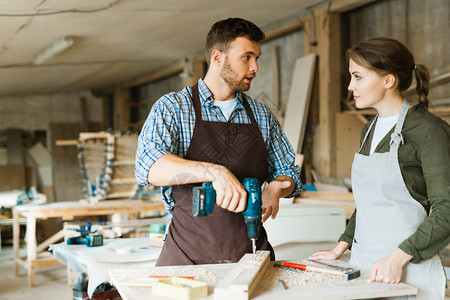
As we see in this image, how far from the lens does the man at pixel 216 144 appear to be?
2.02 meters

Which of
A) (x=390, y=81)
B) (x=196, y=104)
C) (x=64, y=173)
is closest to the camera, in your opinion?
(x=390, y=81)

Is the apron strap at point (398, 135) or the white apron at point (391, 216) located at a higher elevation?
the apron strap at point (398, 135)

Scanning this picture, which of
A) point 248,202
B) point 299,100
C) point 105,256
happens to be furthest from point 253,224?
point 299,100

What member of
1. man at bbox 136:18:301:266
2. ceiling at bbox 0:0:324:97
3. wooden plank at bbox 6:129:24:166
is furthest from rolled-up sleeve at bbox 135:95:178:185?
wooden plank at bbox 6:129:24:166

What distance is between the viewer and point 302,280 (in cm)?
171

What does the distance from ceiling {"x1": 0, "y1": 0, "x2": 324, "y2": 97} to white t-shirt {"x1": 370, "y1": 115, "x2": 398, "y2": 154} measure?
320cm

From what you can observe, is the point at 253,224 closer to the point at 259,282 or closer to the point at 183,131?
the point at 259,282

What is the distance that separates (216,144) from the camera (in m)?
2.10

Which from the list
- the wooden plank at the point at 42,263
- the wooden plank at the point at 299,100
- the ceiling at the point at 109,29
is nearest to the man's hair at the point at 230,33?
the ceiling at the point at 109,29

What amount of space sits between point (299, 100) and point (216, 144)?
3.68 meters

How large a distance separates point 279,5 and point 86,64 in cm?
352

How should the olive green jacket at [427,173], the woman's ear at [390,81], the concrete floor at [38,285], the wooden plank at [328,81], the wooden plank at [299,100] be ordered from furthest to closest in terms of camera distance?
the wooden plank at [299,100] → the wooden plank at [328,81] → the concrete floor at [38,285] → the woman's ear at [390,81] → the olive green jacket at [427,173]

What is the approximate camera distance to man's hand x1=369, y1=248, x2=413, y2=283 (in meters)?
1.67

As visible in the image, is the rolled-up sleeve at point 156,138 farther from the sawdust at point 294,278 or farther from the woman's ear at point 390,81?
the woman's ear at point 390,81
